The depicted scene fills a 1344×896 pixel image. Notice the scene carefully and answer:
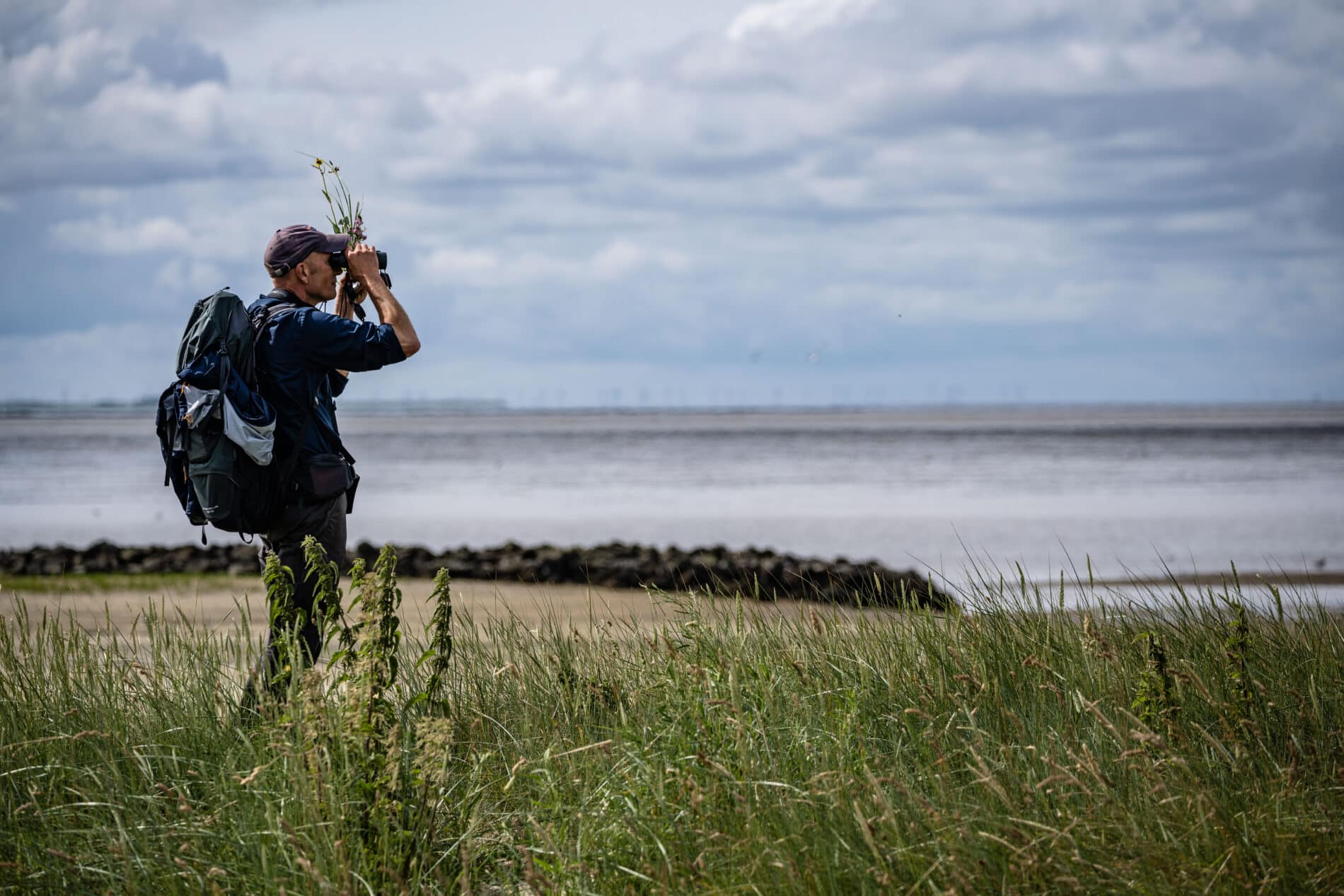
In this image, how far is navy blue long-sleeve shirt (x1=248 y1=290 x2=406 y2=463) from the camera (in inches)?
187

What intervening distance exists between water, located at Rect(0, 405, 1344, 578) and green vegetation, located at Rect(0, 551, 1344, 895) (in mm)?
2100

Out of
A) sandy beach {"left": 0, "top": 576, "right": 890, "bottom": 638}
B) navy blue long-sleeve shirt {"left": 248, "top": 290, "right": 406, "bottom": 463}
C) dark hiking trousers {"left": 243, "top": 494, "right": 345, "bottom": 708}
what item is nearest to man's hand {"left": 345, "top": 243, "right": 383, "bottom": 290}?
navy blue long-sleeve shirt {"left": 248, "top": 290, "right": 406, "bottom": 463}

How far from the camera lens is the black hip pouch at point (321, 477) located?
4.88 meters

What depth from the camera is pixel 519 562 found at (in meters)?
15.2

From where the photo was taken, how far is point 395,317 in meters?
4.86

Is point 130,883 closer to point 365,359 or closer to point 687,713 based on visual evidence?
point 687,713

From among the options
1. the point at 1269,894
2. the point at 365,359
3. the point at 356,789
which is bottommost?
the point at 1269,894

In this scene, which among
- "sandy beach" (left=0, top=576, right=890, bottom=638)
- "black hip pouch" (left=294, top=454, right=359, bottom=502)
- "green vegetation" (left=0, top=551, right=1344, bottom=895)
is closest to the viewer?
"green vegetation" (left=0, top=551, right=1344, bottom=895)

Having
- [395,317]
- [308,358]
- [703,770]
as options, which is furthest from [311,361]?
[703,770]

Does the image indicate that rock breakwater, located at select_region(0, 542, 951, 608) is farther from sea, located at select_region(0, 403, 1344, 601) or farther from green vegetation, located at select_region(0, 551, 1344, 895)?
green vegetation, located at select_region(0, 551, 1344, 895)

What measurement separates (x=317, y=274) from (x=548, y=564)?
10.3 metres

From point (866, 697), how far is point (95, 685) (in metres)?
3.19

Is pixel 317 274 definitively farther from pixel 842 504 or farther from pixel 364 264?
pixel 842 504

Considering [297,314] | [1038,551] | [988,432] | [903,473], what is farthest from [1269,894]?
[988,432]
